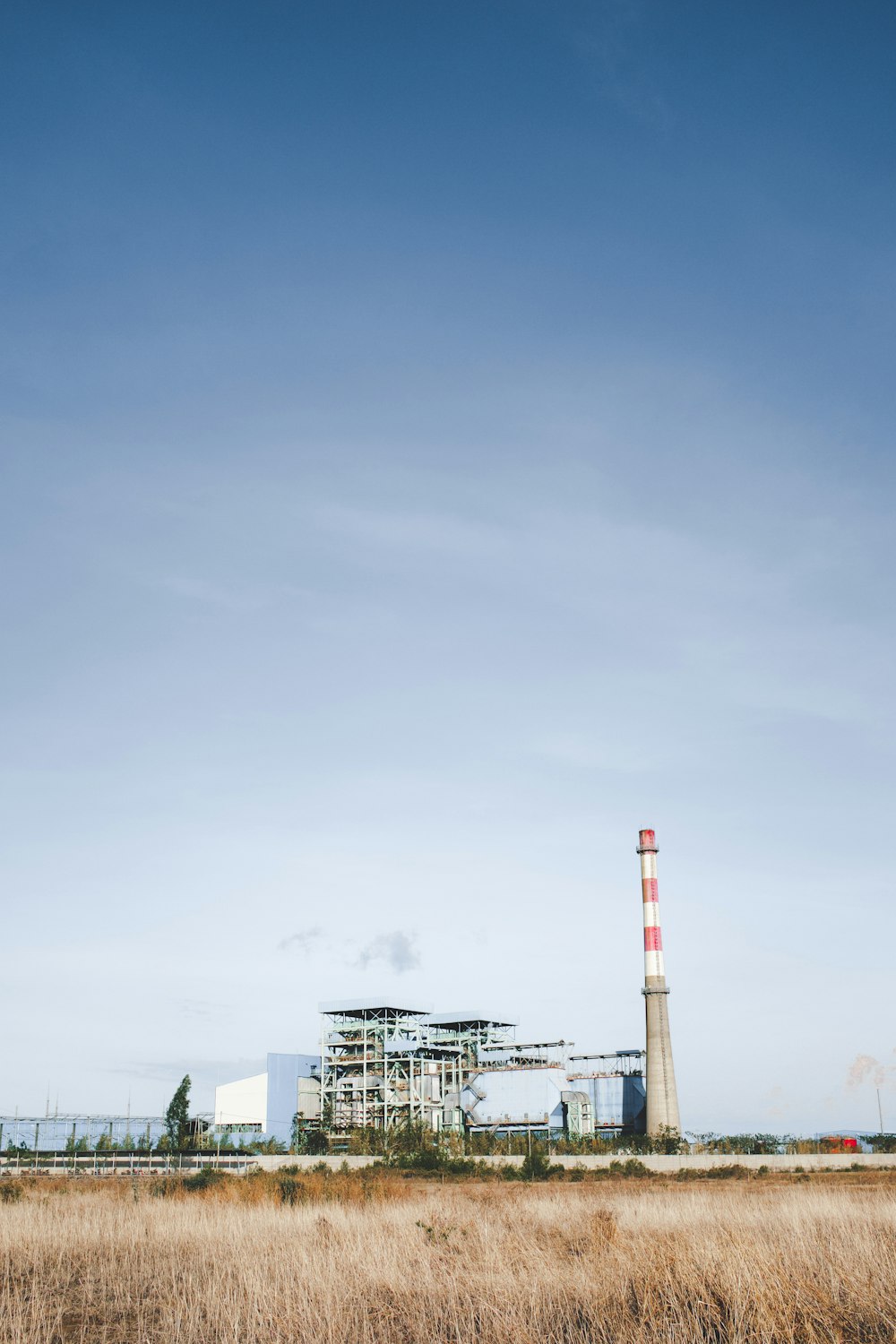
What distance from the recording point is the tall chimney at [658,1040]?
8112 cm

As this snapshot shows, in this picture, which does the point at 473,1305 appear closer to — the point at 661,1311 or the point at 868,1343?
the point at 661,1311

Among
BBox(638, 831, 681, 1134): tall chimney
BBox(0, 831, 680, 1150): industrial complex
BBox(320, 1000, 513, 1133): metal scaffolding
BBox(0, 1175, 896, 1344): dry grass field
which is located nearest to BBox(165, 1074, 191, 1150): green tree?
BBox(0, 831, 680, 1150): industrial complex

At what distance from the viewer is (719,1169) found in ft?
197

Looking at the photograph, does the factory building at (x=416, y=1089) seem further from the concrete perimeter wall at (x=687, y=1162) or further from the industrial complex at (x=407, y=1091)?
the concrete perimeter wall at (x=687, y=1162)

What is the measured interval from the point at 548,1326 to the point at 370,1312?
99.0 inches

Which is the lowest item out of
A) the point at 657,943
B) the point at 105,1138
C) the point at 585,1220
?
the point at 105,1138

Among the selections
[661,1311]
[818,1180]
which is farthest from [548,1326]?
[818,1180]

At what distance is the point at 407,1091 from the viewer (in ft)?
313

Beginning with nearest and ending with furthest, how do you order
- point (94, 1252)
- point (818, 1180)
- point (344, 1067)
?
point (94, 1252) → point (818, 1180) → point (344, 1067)

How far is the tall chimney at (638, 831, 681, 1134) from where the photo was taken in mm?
81125

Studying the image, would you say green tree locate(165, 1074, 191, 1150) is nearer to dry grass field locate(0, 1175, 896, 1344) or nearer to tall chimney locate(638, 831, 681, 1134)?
tall chimney locate(638, 831, 681, 1134)

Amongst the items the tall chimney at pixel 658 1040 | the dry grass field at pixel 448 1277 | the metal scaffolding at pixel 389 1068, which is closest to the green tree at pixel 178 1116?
the metal scaffolding at pixel 389 1068

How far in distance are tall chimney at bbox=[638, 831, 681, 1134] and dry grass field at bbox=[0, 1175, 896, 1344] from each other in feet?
188

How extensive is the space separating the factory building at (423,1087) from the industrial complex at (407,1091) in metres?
0.09
